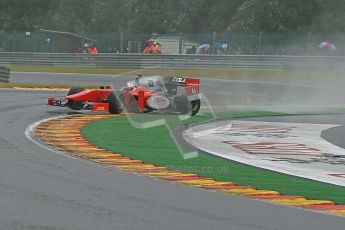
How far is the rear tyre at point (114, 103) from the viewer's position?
57.3ft

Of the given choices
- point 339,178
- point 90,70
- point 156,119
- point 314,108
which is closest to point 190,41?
point 90,70

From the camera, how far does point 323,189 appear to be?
29.2 feet

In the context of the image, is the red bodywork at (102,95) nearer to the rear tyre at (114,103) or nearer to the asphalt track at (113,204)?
the rear tyre at (114,103)

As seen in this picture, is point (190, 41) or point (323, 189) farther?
point (190, 41)

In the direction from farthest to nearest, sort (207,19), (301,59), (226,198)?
(207,19) < (301,59) < (226,198)

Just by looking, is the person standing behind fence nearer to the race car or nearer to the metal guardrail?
the metal guardrail

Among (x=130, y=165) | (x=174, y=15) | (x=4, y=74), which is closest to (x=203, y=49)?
(x=4, y=74)

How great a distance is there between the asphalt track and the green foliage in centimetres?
4673

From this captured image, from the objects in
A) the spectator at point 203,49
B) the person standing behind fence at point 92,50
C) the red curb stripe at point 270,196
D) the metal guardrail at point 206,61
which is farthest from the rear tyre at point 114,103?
the person standing behind fence at point 92,50

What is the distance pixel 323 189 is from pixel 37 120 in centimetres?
834

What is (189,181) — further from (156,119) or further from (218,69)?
(218,69)

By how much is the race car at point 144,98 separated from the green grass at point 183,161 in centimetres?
151

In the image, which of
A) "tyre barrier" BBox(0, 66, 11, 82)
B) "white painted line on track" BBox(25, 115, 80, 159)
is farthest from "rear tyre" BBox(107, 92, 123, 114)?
"tyre barrier" BBox(0, 66, 11, 82)

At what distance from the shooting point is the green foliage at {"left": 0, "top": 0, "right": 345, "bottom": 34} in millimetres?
55969
